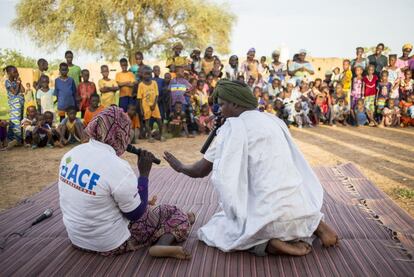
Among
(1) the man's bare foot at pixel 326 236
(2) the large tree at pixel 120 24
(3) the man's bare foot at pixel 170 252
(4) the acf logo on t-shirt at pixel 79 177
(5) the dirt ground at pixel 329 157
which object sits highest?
(2) the large tree at pixel 120 24

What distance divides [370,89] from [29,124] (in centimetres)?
903

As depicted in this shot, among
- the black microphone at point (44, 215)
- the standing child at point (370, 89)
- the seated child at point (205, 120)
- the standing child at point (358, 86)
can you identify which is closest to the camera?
the black microphone at point (44, 215)

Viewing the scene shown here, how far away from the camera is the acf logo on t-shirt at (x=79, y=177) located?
235 cm

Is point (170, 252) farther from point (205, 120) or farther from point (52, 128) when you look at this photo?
point (205, 120)

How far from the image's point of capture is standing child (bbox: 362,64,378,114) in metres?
10.1

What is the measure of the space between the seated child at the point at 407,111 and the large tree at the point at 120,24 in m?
12.1

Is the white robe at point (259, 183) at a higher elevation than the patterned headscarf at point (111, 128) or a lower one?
lower

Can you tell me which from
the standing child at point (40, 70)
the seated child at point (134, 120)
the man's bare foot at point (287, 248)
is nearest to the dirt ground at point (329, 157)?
the seated child at point (134, 120)

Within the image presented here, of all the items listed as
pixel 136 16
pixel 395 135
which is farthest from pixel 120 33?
pixel 395 135

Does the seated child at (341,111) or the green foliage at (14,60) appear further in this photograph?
the green foliage at (14,60)

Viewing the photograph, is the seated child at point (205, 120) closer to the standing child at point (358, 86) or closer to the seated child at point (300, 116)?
the seated child at point (300, 116)

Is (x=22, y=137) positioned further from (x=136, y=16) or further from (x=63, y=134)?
(x=136, y=16)

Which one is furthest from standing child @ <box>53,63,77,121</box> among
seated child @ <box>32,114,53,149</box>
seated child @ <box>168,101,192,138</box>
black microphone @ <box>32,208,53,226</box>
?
black microphone @ <box>32,208,53,226</box>

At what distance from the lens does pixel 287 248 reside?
266cm
